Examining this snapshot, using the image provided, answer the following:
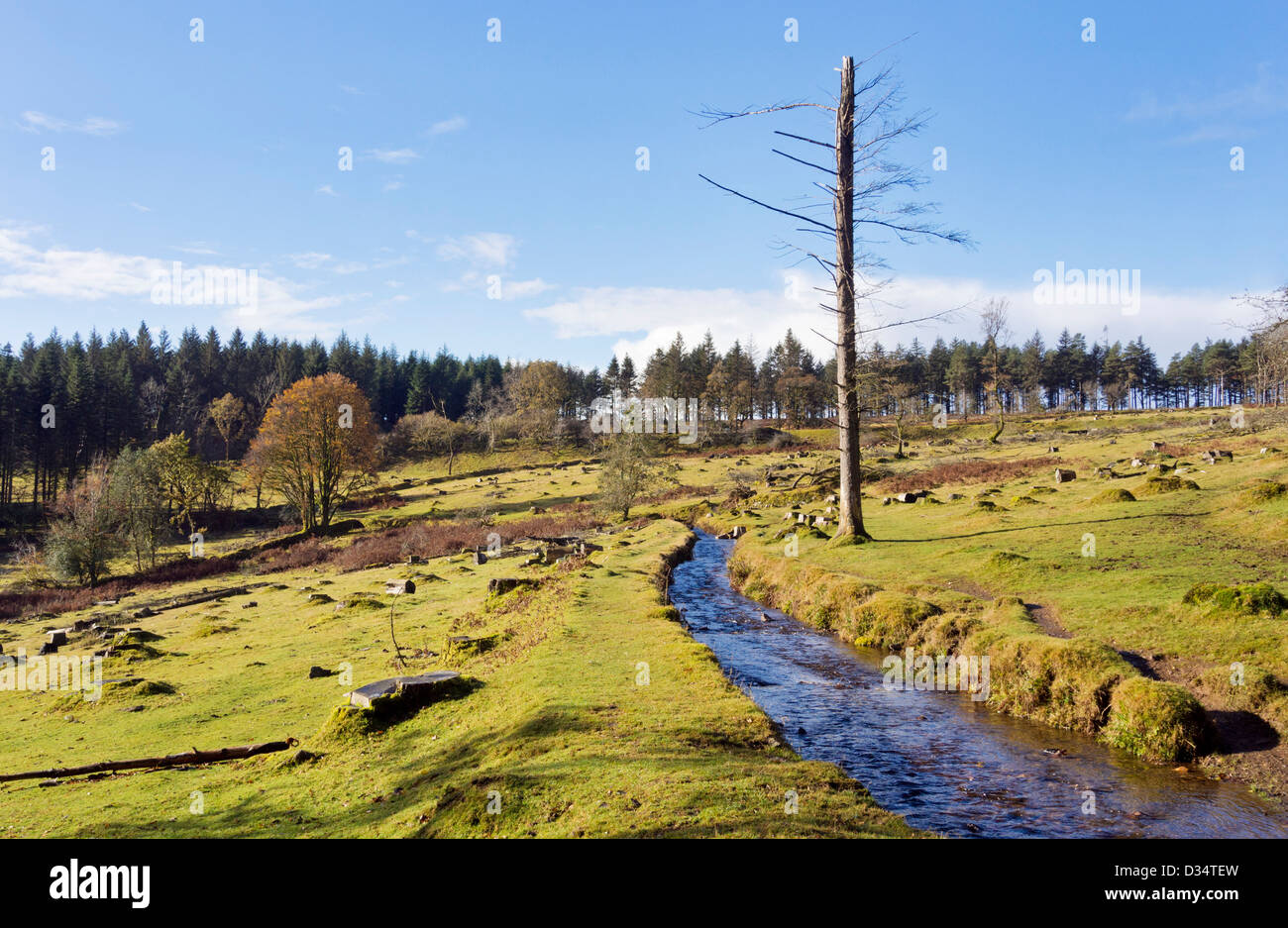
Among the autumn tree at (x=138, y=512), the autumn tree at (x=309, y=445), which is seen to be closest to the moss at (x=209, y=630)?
the autumn tree at (x=138, y=512)

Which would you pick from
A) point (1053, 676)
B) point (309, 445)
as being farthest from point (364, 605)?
point (309, 445)

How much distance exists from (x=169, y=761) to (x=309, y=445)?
6307 centimetres

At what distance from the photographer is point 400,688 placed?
1536cm

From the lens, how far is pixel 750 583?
31.9 m

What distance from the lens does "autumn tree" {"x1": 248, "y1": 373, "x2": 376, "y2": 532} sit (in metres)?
71.2

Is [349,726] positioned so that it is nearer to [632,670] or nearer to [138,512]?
[632,670]

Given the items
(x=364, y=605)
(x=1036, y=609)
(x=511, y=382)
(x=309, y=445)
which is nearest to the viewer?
(x=1036, y=609)

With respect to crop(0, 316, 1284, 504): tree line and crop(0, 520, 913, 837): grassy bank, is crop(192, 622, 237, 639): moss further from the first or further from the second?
crop(0, 316, 1284, 504): tree line

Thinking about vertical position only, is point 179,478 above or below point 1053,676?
above

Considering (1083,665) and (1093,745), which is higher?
(1083,665)

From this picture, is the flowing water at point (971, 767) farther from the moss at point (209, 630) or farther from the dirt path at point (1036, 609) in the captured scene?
the moss at point (209, 630)

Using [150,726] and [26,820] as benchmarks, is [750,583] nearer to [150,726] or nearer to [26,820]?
[150,726]
